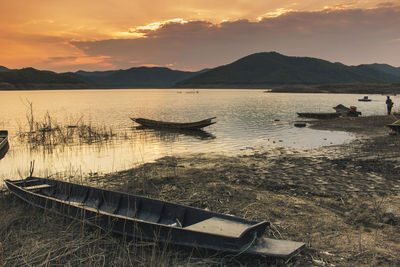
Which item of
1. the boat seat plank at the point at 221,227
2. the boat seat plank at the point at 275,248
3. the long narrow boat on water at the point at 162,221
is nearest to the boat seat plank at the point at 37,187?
the long narrow boat on water at the point at 162,221

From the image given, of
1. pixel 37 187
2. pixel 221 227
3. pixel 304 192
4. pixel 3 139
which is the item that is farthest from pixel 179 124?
pixel 221 227

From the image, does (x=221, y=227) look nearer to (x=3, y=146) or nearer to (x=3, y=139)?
(x=3, y=146)

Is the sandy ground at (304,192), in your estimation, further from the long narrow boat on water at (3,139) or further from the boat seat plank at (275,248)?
the long narrow boat on water at (3,139)

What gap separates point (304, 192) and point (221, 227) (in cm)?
521

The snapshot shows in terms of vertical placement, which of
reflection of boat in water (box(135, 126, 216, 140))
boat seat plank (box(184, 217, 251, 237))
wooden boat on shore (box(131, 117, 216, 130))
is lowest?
reflection of boat in water (box(135, 126, 216, 140))

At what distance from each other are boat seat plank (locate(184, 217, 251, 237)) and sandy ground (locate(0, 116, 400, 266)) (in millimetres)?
596

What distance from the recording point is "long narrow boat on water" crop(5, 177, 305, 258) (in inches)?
221

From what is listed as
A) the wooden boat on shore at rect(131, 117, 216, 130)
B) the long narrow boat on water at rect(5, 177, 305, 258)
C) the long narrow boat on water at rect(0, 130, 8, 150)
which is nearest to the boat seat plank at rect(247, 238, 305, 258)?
the long narrow boat on water at rect(5, 177, 305, 258)

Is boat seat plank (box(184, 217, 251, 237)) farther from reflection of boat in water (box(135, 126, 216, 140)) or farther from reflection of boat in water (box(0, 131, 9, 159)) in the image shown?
reflection of boat in water (box(135, 126, 216, 140))

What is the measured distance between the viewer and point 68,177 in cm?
1349

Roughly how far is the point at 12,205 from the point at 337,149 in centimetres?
1778

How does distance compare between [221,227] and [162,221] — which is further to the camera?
[162,221]

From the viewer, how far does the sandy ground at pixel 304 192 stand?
20.4 feet

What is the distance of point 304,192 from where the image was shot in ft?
32.9
